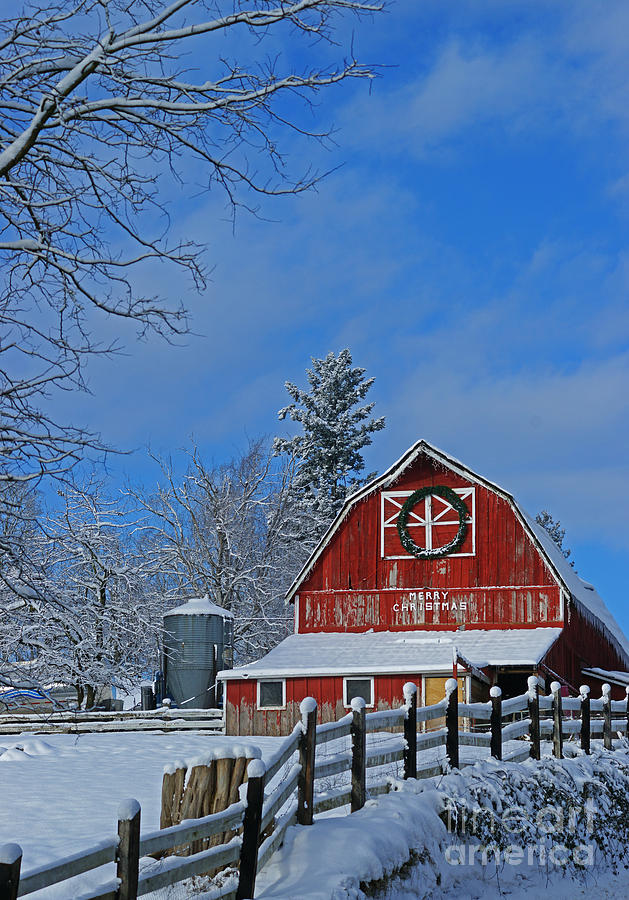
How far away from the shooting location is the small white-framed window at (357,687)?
2709cm

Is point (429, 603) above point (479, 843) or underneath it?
above

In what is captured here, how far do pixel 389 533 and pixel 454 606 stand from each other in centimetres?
288

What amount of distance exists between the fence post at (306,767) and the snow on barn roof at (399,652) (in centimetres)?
1639

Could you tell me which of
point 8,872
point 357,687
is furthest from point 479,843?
point 357,687

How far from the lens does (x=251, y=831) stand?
7.32 metres

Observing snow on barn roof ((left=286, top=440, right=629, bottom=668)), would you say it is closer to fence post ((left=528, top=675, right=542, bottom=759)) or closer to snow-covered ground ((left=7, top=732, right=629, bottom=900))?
snow-covered ground ((left=7, top=732, right=629, bottom=900))

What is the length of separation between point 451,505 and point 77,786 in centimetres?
1577

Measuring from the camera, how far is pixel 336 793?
9820mm

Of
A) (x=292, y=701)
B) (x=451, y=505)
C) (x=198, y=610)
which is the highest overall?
(x=451, y=505)

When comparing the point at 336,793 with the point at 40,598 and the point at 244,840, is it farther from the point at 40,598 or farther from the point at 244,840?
the point at 40,598

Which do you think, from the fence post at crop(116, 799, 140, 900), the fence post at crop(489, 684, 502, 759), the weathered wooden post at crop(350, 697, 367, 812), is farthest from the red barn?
the fence post at crop(116, 799, 140, 900)

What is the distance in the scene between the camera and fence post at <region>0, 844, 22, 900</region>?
452cm

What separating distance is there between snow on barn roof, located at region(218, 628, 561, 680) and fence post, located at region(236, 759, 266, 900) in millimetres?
18189

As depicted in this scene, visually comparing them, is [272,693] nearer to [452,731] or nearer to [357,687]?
[357,687]
